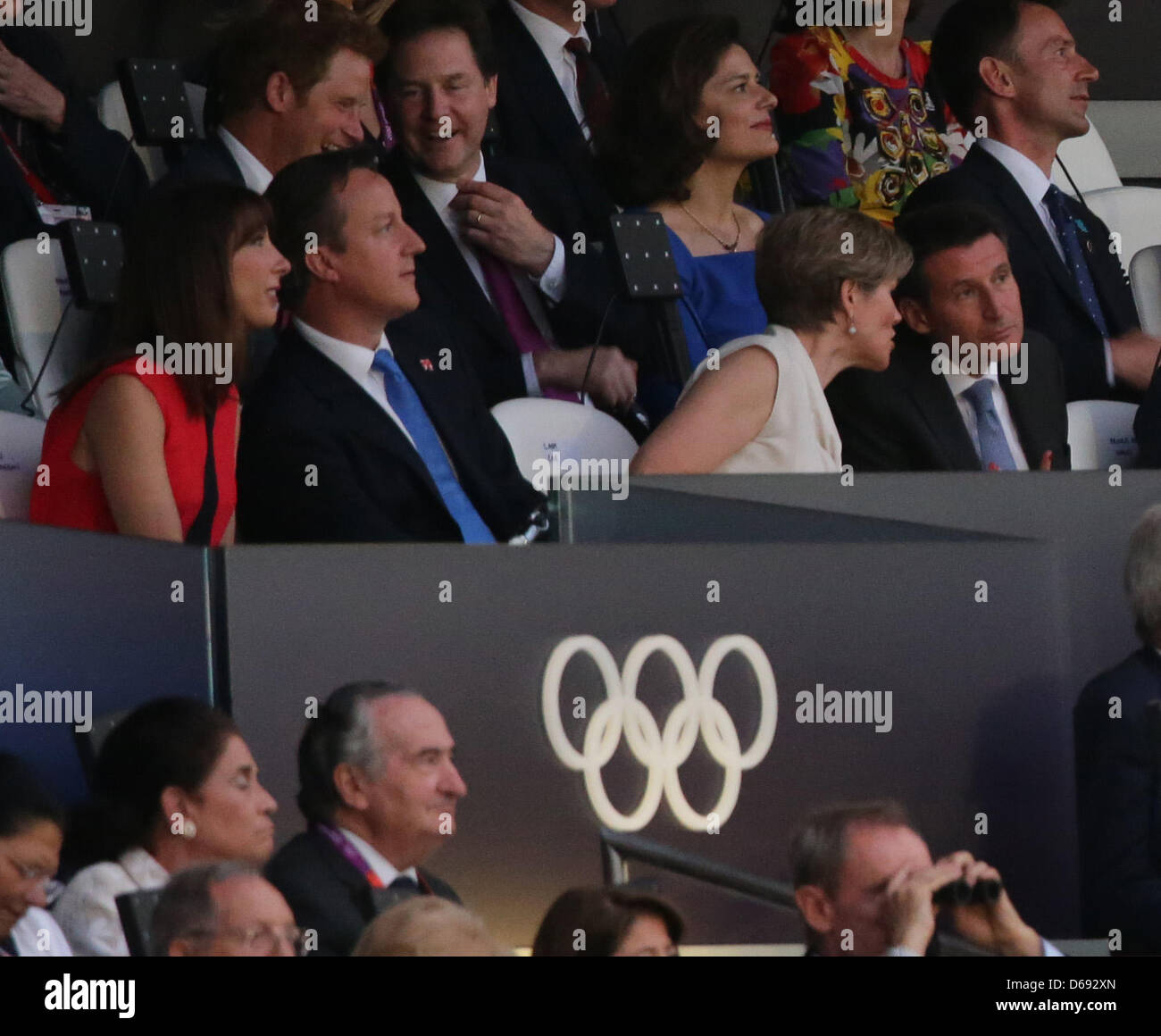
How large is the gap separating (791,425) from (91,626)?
129cm

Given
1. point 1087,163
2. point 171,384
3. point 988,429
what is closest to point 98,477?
point 171,384

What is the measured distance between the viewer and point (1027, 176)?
14.9 feet

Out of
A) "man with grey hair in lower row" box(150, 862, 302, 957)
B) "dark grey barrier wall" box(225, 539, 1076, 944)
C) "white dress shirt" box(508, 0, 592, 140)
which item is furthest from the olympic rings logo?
"white dress shirt" box(508, 0, 592, 140)

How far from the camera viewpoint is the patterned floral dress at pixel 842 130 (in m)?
4.75

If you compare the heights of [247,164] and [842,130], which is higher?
[842,130]

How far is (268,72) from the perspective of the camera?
4051 mm

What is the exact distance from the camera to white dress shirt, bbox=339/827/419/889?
2650mm

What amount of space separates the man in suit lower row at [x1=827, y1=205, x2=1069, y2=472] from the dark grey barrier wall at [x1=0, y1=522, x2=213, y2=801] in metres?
1.42

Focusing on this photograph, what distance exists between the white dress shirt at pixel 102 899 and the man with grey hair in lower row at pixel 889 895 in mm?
707

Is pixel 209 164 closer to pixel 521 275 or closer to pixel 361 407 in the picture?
pixel 521 275

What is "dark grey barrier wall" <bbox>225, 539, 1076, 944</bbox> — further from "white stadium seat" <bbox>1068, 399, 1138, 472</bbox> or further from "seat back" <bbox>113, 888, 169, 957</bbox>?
"white stadium seat" <bbox>1068, 399, 1138, 472</bbox>

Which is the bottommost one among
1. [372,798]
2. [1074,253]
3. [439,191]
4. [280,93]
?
[372,798]

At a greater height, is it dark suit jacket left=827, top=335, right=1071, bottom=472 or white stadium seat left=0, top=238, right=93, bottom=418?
white stadium seat left=0, top=238, right=93, bottom=418

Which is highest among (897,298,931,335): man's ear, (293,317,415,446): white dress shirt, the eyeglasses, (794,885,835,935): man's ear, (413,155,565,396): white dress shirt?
(413,155,565,396): white dress shirt
